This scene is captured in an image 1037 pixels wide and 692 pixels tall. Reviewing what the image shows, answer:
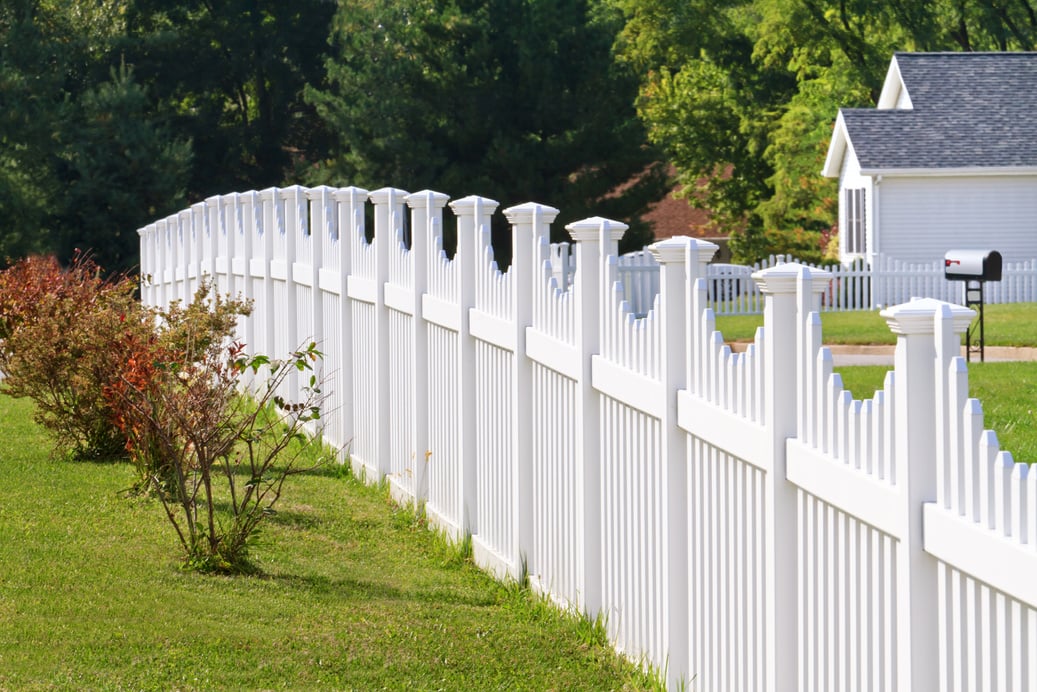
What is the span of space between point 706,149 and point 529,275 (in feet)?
136

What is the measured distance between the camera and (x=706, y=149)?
47.6 meters

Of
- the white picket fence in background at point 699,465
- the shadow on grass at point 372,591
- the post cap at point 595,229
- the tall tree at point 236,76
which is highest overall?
the tall tree at point 236,76

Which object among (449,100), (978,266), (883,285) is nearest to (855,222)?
(883,285)

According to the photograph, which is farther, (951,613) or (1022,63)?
(1022,63)

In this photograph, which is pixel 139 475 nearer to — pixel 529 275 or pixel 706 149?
pixel 529 275

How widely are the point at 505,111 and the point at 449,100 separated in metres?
1.40

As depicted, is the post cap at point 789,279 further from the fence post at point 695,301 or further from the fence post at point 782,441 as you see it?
the fence post at point 695,301

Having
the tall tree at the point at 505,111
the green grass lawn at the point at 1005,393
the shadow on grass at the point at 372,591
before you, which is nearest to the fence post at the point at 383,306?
the shadow on grass at the point at 372,591

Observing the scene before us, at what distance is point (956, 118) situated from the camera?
107ft

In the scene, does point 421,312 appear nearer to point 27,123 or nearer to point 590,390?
point 590,390

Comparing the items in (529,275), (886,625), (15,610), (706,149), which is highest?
(706,149)

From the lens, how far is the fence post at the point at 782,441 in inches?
163

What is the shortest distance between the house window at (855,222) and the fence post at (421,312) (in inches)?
992

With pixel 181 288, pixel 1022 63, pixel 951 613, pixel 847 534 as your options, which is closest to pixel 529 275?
pixel 847 534
